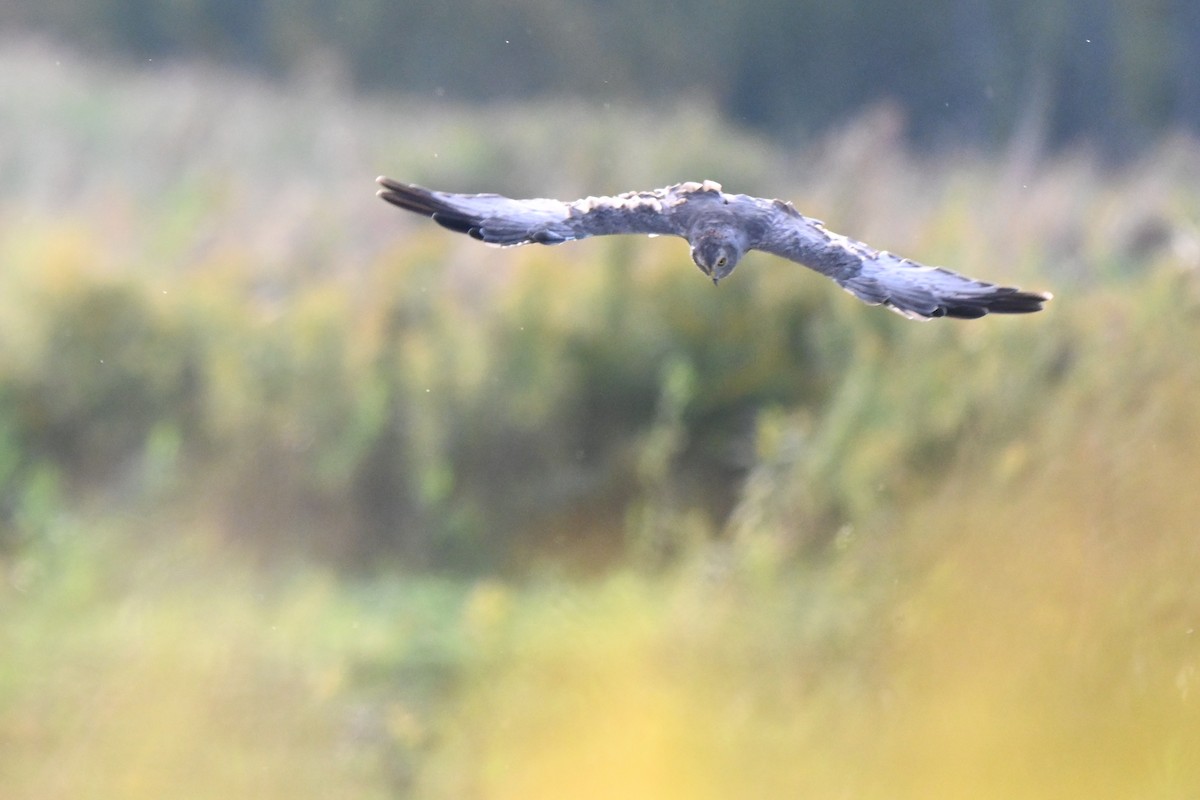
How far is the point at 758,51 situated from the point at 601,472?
411 centimetres

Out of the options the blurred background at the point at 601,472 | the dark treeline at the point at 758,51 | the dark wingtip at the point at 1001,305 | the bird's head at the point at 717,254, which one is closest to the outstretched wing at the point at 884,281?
the dark wingtip at the point at 1001,305

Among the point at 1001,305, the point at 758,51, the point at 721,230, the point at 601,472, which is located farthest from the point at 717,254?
the point at 758,51

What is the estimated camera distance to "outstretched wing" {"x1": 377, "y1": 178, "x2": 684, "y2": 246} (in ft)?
10.4

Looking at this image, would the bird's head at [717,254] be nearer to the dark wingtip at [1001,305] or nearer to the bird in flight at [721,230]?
the bird in flight at [721,230]

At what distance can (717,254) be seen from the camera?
121 inches

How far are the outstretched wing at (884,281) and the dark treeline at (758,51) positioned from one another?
5067 mm

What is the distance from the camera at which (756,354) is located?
247 inches

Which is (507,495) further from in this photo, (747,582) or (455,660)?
(747,582)

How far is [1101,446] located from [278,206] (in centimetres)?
405

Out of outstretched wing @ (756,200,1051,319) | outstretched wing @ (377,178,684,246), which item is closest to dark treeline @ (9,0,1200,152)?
outstretched wing @ (756,200,1051,319)

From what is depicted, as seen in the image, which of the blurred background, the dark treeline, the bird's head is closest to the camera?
the bird's head

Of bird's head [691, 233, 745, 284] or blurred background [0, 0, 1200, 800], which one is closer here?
bird's head [691, 233, 745, 284]

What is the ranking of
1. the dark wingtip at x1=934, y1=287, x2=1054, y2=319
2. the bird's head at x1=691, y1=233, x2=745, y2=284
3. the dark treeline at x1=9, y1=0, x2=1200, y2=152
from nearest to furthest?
the bird's head at x1=691, y1=233, x2=745, y2=284
the dark wingtip at x1=934, y1=287, x2=1054, y2=319
the dark treeline at x1=9, y1=0, x2=1200, y2=152

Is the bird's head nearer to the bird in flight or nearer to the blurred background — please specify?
the bird in flight
